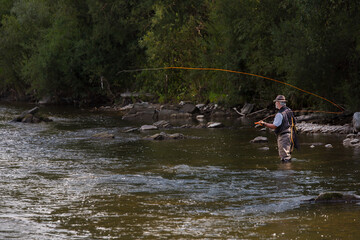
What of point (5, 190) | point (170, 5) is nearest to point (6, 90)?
point (170, 5)

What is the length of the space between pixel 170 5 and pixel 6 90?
34.1 metres

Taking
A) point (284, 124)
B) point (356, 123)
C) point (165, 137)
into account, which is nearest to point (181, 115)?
point (165, 137)

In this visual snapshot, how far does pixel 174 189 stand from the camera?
12023 mm

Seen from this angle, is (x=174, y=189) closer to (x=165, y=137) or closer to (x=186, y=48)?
(x=165, y=137)

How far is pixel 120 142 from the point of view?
830 inches

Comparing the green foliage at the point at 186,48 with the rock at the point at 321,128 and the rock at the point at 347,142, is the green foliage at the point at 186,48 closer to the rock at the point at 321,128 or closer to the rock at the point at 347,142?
the rock at the point at 321,128

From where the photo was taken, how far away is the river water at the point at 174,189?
8.87m

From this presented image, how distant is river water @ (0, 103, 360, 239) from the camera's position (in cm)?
887

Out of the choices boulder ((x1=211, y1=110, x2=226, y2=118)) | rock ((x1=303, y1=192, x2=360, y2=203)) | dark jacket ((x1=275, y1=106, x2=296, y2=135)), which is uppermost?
dark jacket ((x1=275, y1=106, x2=296, y2=135))

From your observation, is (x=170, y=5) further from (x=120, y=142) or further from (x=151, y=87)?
(x=151, y=87)

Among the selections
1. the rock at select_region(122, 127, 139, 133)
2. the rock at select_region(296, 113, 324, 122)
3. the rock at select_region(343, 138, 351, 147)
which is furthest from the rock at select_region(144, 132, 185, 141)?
the rock at select_region(343, 138, 351, 147)

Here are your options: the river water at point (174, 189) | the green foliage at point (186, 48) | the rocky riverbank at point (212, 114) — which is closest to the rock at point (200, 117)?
the rocky riverbank at point (212, 114)

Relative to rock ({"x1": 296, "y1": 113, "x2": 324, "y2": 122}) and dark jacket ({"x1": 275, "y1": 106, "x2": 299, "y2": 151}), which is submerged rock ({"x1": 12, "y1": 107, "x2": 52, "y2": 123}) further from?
dark jacket ({"x1": 275, "y1": 106, "x2": 299, "y2": 151})

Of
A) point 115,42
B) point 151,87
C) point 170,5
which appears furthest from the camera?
point 115,42
